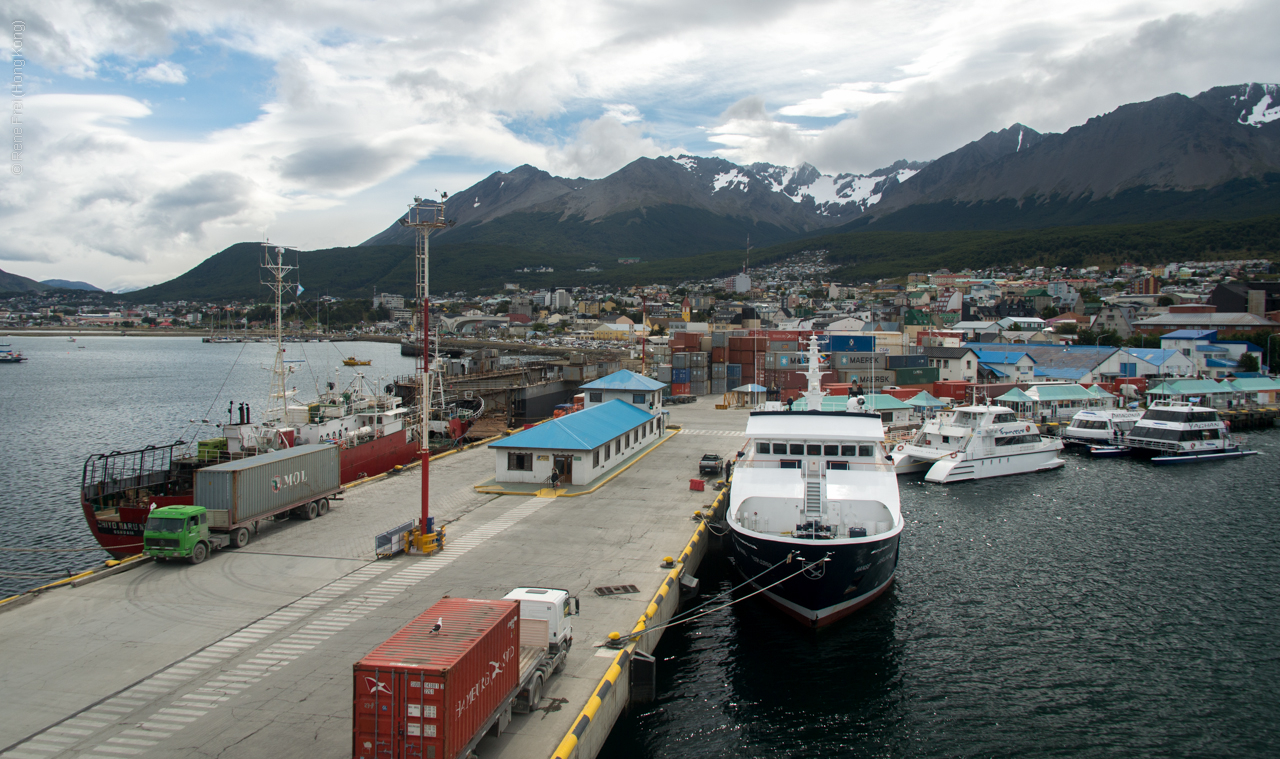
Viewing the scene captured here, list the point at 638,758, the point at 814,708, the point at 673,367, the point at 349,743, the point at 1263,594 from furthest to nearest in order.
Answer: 1. the point at 673,367
2. the point at 1263,594
3. the point at 814,708
4. the point at 638,758
5. the point at 349,743

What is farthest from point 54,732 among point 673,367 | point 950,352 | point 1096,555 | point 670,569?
point 950,352

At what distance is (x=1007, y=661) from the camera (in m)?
17.6

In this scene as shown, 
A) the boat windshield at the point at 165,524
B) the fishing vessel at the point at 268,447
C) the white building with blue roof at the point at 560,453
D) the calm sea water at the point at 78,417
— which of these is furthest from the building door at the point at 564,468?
the calm sea water at the point at 78,417

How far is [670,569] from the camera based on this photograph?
18578mm

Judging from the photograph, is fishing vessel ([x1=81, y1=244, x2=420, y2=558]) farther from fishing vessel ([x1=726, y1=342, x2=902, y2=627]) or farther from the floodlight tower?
fishing vessel ([x1=726, y1=342, x2=902, y2=627])

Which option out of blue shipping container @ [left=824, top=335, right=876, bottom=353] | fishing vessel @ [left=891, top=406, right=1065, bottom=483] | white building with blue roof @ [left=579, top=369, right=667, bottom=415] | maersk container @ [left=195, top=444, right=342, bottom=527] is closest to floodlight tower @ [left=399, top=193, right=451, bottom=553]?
maersk container @ [left=195, top=444, right=342, bottom=527]

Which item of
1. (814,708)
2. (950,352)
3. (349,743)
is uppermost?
(950,352)

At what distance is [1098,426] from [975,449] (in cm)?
1784

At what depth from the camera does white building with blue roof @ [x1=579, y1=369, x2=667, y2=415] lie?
42031 millimetres

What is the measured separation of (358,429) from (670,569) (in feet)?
72.7

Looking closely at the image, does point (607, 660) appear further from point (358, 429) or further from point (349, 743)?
point (358, 429)

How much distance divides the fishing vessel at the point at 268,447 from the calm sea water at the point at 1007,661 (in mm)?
18284

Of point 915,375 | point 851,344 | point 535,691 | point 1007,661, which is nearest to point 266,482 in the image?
point 535,691

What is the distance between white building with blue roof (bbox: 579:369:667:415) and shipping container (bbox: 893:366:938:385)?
103 feet
